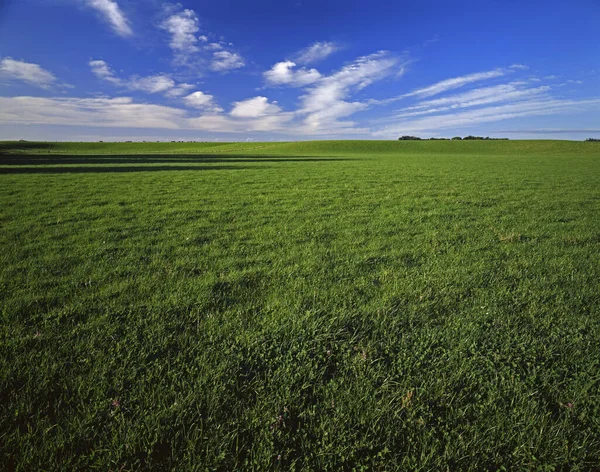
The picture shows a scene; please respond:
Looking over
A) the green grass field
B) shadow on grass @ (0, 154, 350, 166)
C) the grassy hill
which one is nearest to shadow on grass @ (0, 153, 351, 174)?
shadow on grass @ (0, 154, 350, 166)

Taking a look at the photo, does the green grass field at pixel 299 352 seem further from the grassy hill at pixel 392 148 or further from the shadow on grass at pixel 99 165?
the grassy hill at pixel 392 148

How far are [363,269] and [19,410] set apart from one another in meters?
4.99

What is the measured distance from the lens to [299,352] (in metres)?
3.48

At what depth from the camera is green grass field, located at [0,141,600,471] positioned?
2.42 meters

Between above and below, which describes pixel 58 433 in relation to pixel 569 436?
above

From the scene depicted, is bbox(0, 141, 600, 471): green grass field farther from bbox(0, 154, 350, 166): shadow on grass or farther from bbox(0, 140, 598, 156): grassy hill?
bbox(0, 140, 598, 156): grassy hill

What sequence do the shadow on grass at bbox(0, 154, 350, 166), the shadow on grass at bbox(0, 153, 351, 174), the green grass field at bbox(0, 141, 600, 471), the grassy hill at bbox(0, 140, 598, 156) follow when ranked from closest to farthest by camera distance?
the green grass field at bbox(0, 141, 600, 471), the shadow on grass at bbox(0, 153, 351, 174), the shadow on grass at bbox(0, 154, 350, 166), the grassy hill at bbox(0, 140, 598, 156)

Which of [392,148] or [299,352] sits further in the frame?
[392,148]

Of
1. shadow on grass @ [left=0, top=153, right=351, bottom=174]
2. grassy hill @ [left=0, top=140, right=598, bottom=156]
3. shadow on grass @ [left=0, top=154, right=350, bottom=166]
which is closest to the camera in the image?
shadow on grass @ [left=0, top=153, right=351, bottom=174]

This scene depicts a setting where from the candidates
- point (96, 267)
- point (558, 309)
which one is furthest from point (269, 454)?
point (96, 267)

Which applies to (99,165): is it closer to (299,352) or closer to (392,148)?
(299,352)

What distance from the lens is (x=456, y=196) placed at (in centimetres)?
1460

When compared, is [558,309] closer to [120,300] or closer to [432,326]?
[432,326]

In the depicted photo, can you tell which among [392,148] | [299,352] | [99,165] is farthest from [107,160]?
[392,148]
